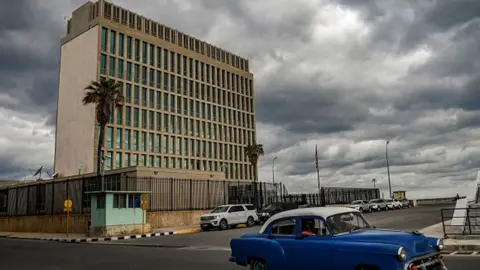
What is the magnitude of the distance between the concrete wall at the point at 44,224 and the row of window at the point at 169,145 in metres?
27.1

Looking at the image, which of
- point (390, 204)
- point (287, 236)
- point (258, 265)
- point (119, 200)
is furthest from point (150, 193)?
point (390, 204)

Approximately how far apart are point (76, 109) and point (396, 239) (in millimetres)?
70207

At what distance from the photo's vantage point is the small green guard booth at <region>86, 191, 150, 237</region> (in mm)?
28000

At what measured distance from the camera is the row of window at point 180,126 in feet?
244

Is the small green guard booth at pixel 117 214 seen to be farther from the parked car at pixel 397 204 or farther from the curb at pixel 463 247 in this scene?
the parked car at pixel 397 204

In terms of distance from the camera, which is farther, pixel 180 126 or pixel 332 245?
pixel 180 126

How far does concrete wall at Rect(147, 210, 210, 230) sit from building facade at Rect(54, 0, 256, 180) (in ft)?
111

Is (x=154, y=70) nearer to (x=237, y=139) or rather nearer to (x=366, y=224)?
(x=237, y=139)

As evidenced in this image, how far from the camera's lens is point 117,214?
2858cm

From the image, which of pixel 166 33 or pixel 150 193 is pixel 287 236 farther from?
pixel 166 33

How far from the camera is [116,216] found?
2852cm

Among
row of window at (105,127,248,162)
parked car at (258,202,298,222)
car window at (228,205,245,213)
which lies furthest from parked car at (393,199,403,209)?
row of window at (105,127,248,162)

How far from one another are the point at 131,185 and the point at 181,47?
2129 inches

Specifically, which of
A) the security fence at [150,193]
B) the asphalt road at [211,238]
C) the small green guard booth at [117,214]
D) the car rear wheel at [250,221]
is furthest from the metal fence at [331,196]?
the small green guard booth at [117,214]
